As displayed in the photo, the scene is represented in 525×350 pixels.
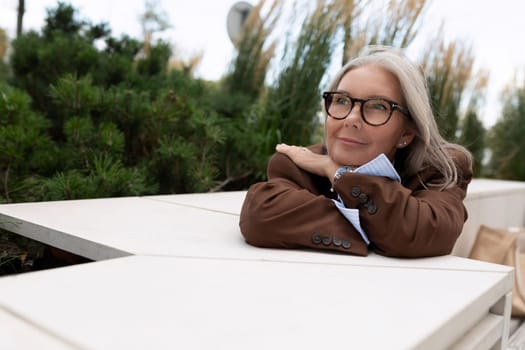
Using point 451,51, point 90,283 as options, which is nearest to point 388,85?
point 90,283

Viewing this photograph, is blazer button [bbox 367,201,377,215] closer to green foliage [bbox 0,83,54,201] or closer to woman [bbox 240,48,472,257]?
woman [bbox 240,48,472,257]

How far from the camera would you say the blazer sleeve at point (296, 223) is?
97 cm

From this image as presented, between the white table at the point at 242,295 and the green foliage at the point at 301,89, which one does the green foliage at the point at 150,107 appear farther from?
the white table at the point at 242,295

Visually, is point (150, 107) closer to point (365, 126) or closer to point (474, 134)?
point (365, 126)

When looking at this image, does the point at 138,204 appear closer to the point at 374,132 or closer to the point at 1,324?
the point at 374,132

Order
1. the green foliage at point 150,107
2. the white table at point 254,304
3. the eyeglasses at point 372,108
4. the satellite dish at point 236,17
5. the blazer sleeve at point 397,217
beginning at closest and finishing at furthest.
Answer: the white table at point 254,304, the blazer sleeve at point 397,217, the eyeglasses at point 372,108, the green foliage at point 150,107, the satellite dish at point 236,17

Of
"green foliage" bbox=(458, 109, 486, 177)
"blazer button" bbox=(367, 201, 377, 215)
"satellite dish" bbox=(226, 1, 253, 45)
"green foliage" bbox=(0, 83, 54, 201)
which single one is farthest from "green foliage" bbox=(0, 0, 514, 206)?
"green foliage" bbox=(458, 109, 486, 177)

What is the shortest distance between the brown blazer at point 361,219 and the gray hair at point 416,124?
4.0 inches

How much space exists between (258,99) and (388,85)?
1812mm

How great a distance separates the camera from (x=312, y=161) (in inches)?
45.2

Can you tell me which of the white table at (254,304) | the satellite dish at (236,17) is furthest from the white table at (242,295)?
the satellite dish at (236,17)

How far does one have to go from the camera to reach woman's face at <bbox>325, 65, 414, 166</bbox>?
106 centimetres

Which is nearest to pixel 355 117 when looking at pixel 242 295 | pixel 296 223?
pixel 296 223

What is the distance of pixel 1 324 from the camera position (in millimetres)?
529
